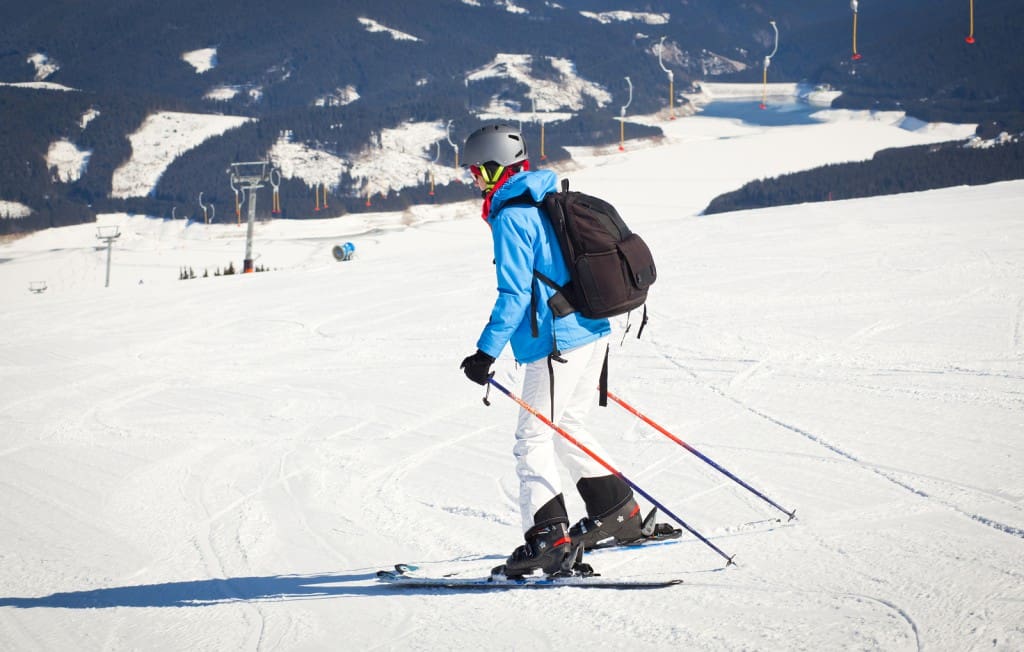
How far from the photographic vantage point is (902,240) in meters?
14.0

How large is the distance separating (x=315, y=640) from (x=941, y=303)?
821cm

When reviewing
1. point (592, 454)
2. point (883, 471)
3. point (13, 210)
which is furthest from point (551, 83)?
point (592, 454)

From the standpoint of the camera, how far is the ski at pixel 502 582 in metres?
4.00

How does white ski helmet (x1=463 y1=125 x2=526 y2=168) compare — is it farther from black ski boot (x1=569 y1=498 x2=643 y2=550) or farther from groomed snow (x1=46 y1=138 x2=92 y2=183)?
groomed snow (x1=46 y1=138 x2=92 y2=183)

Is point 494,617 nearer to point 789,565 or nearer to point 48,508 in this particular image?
point 789,565

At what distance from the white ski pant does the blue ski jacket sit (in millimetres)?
97

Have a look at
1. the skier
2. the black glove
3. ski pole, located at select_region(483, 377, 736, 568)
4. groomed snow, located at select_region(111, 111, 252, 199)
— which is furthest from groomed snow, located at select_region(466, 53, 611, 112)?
the black glove

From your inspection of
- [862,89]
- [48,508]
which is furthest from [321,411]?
[862,89]

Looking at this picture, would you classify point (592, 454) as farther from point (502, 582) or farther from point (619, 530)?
point (502, 582)

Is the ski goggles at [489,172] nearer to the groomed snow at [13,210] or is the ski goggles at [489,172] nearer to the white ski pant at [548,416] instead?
the white ski pant at [548,416]

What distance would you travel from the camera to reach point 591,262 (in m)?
3.92

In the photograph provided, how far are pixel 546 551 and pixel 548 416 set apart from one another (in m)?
0.58

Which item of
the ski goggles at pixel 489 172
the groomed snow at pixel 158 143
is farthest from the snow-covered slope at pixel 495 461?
the groomed snow at pixel 158 143

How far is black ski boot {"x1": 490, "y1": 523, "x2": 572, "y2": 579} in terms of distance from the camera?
4.15 meters
